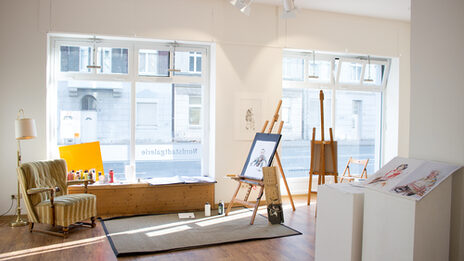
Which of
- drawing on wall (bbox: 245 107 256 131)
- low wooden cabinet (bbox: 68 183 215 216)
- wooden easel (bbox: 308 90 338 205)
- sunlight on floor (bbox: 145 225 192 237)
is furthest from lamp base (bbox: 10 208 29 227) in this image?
wooden easel (bbox: 308 90 338 205)

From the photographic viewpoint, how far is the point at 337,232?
3084 millimetres

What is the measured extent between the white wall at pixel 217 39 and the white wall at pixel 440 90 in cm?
389

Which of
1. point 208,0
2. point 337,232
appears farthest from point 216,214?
point 208,0

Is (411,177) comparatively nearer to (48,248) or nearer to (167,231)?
(167,231)

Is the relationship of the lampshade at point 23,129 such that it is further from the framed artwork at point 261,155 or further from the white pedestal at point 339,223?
the white pedestal at point 339,223

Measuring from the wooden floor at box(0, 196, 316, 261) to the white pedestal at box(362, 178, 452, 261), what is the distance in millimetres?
1581

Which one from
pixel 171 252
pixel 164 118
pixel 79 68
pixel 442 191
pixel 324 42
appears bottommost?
pixel 171 252

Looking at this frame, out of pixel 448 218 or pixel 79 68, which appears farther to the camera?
pixel 79 68

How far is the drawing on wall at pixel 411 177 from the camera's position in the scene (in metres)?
2.58

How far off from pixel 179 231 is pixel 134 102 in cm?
257

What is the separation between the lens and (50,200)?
4.88m

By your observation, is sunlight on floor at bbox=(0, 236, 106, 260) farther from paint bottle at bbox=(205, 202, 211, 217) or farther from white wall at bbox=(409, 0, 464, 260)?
white wall at bbox=(409, 0, 464, 260)

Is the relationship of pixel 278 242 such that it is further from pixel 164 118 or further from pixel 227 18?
pixel 227 18

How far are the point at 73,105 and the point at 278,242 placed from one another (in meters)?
4.07
